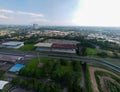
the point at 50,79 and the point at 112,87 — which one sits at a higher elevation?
the point at 50,79

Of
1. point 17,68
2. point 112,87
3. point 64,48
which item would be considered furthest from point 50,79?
point 64,48

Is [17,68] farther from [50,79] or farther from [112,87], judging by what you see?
[112,87]

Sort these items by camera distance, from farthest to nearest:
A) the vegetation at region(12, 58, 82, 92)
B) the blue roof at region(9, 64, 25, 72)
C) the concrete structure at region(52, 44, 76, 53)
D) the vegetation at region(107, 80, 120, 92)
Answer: the concrete structure at region(52, 44, 76, 53), the blue roof at region(9, 64, 25, 72), the vegetation at region(107, 80, 120, 92), the vegetation at region(12, 58, 82, 92)

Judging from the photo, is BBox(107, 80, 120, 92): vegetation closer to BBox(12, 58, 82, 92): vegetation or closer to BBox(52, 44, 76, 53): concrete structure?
BBox(12, 58, 82, 92): vegetation

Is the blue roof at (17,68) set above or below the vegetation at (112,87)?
above

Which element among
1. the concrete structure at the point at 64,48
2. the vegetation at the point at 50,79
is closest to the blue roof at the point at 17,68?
the vegetation at the point at 50,79

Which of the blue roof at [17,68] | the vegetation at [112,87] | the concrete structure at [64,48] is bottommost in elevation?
the vegetation at [112,87]

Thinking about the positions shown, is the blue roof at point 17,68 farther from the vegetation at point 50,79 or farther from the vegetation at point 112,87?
the vegetation at point 112,87

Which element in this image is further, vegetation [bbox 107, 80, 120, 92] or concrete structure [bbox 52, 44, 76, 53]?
concrete structure [bbox 52, 44, 76, 53]

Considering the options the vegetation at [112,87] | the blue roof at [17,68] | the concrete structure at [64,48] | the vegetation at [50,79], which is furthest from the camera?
the concrete structure at [64,48]

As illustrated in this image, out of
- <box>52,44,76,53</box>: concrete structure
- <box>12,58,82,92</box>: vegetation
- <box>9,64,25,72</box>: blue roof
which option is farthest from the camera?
<box>52,44,76,53</box>: concrete structure

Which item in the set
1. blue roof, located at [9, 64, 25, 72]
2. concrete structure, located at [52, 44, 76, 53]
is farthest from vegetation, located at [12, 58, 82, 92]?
concrete structure, located at [52, 44, 76, 53]

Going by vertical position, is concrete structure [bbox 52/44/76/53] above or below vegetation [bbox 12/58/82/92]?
above
